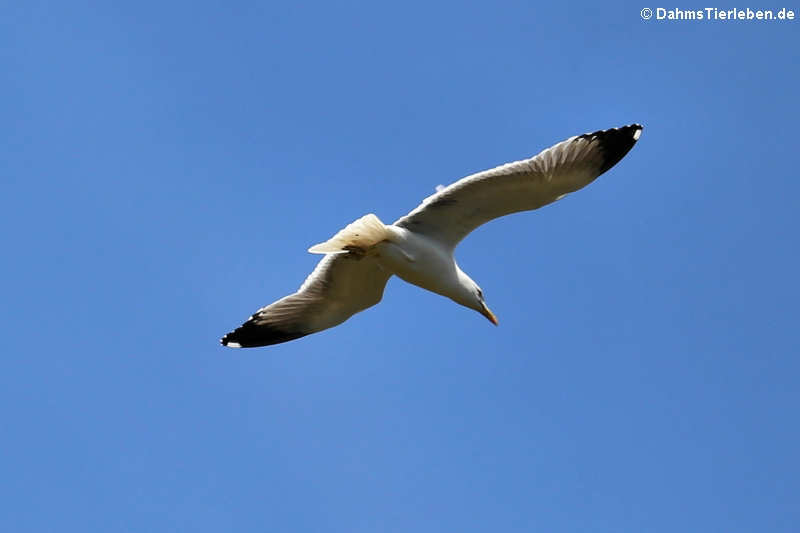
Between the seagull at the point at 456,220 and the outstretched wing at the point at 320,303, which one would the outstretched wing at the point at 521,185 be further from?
the outstretched wing at the point at 320,303

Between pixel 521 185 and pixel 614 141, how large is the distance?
78 cm

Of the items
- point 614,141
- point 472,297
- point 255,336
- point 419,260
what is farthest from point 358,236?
point 614,141

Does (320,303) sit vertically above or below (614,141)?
below

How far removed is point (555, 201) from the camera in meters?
8.67

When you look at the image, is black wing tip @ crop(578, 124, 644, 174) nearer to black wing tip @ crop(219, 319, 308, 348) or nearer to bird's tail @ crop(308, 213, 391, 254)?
bird's tail @ crop(308, 213, 391, 254)

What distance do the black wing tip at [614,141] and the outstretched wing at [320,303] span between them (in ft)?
6.42

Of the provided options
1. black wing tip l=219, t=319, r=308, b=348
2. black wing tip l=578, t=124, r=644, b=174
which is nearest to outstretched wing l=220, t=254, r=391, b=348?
black wing tip l=219, t=319, r=308, b=348

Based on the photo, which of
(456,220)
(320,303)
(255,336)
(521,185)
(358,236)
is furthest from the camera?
(255,336)

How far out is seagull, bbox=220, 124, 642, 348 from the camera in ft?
27.6

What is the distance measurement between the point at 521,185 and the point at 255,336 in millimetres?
2838

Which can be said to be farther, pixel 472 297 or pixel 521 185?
pixel 472 297

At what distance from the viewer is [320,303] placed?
962cm

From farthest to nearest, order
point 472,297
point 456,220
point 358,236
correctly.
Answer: point 472,297 → point 456,220 → point 358,236

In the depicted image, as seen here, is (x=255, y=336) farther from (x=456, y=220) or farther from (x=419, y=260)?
(x=456, y=220)
